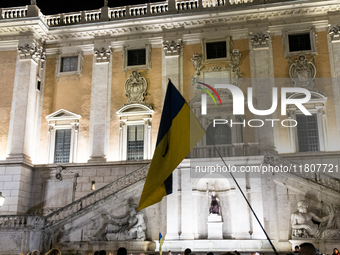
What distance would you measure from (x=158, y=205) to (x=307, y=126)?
35.1 feet

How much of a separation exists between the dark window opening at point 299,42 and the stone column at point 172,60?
740 centimetres

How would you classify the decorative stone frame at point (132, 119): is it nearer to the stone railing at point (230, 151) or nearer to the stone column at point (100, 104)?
the stone column at point (100, 104)

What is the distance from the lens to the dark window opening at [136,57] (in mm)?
29594

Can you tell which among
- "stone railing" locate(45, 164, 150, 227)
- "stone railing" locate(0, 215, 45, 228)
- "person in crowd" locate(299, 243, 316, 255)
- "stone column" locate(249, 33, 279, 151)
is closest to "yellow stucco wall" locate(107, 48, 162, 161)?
"stone railing" locate(45, 164, 150, 227)

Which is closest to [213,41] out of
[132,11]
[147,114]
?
[147,114]

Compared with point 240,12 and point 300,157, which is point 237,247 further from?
point 240,12

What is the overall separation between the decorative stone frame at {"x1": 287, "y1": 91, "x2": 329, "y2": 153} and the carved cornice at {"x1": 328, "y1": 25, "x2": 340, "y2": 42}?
4.01 metres

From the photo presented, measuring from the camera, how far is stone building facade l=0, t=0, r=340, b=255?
Answer: 2241cm

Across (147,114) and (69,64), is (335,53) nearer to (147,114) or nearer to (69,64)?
(147,114)

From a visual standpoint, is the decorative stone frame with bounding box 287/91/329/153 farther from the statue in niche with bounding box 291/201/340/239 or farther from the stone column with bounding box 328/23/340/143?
the statue in niche with bounding box 291/201/340/239

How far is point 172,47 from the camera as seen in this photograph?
1136 inches

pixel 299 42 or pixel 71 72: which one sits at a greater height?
pixel 299 42

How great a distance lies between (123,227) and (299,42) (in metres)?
16.3

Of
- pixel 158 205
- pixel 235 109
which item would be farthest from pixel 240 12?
pixel 158 205
